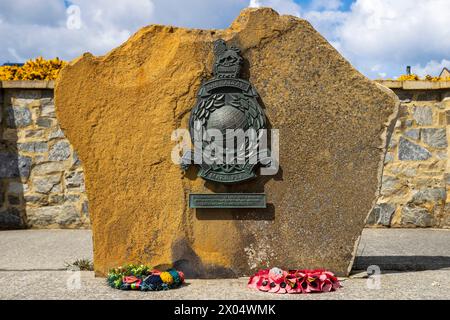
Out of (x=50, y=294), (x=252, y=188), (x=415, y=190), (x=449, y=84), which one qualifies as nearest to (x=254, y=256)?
(x=252, y=188)

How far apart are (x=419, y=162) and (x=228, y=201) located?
440 centimetres

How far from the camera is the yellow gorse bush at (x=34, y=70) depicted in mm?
8836

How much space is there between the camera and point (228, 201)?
4910mm

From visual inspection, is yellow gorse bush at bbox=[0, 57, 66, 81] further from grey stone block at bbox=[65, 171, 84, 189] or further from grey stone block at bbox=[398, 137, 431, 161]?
grey stone block at bbox=[398, 137, 431, 161]

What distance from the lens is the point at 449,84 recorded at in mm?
8078

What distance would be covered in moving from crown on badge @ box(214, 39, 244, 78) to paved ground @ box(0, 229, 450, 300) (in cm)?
182

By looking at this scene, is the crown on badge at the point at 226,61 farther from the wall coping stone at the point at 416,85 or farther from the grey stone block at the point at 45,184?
the grey stone block at the point at 45,184

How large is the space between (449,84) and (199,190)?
4.86 metres

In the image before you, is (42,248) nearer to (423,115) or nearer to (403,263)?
(403,263)

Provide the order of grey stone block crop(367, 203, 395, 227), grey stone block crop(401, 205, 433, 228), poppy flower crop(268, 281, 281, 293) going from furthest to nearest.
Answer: grey stone block crop(367, 203, 395, 227), grey stone block crop(401, 205, 433, 228), poppy flower crop(268, 281, 281, 293)

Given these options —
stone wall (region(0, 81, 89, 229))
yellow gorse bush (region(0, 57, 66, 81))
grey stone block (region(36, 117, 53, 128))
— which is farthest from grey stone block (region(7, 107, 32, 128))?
yellow gorse bush (region(0, 57, 66, 81))

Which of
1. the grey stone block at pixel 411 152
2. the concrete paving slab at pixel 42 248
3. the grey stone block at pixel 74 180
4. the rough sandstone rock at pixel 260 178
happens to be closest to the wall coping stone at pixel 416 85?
the grey stone block at pixel 411 152

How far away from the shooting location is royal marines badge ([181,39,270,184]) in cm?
489

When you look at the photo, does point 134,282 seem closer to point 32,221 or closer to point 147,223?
point 147,223
